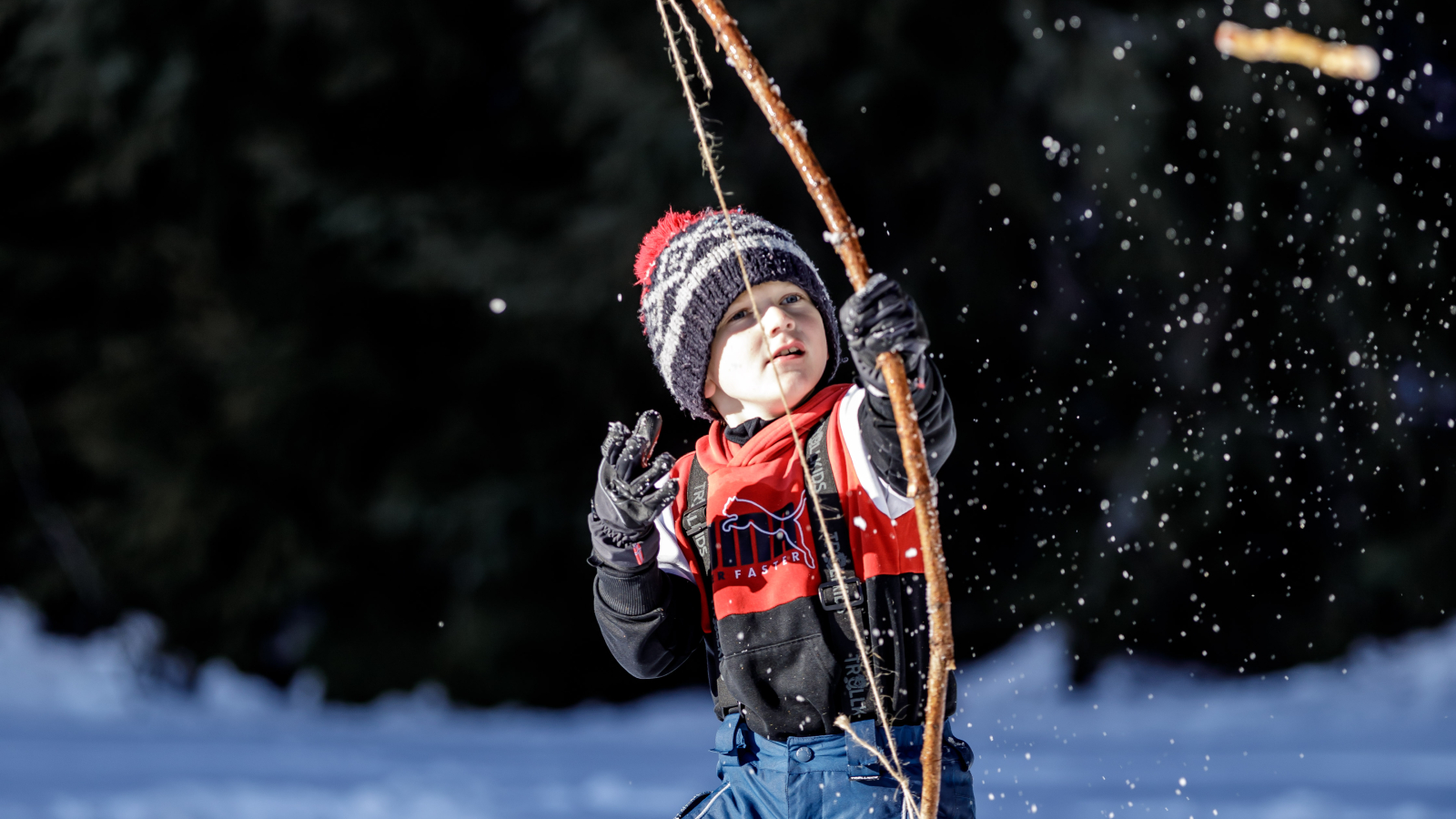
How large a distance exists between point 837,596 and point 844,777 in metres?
0.23

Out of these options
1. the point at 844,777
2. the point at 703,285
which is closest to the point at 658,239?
the point at 703,285

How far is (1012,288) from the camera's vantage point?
5305 mm

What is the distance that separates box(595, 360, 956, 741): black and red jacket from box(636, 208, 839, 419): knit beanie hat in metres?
0.17

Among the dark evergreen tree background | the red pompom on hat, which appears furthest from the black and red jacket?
the dark evergreen tree background

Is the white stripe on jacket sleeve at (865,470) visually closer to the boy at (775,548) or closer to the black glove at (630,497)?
the boy at (775,548)

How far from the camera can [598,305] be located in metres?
5.42

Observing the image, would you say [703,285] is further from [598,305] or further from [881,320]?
[598,305]

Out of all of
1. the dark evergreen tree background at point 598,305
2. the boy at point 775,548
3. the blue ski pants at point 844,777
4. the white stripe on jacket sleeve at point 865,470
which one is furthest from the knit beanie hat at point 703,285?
the dark evergreen tree background at point 598,305

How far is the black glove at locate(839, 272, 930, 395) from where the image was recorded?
4.61 ft

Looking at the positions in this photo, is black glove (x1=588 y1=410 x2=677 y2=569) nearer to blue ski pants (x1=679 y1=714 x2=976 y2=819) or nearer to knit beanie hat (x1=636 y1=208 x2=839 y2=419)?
knit beanie hat (x1=636 y1=208 x2=839 y2=419)

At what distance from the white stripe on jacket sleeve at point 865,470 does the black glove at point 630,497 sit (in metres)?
0.24

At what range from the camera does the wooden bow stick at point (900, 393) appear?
4.39 feet

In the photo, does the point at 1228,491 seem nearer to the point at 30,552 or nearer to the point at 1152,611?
the point at 1152,611

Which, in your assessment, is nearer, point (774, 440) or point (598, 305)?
point (774, 440)
